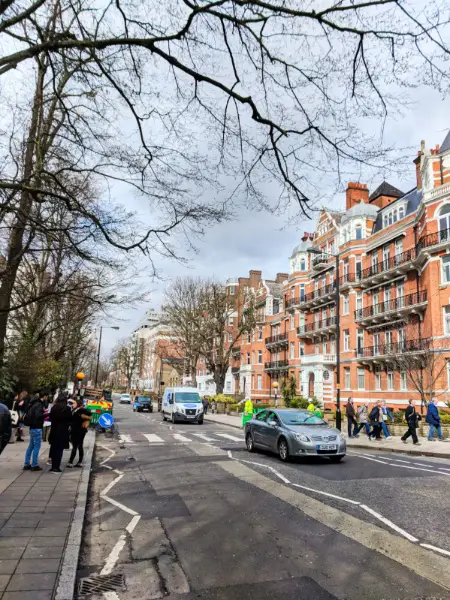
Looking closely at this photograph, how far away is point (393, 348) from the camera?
1262 inches

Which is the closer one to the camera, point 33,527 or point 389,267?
point 33,527

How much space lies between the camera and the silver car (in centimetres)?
1203

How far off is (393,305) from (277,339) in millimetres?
21498

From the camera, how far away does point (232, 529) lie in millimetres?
6184

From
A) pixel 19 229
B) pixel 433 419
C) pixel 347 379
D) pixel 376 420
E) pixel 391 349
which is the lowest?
pixel 376 420

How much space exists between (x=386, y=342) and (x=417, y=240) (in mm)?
7964

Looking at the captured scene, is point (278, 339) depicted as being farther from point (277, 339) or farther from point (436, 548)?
point (436, 548)

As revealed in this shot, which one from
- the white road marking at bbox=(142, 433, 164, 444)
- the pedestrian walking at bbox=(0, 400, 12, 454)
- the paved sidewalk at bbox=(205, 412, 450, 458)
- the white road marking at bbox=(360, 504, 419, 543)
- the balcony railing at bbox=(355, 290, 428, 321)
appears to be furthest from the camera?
the balcony railing at bbox=(355, 290, 428, 321)

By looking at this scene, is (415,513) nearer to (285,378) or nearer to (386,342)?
(386,342)

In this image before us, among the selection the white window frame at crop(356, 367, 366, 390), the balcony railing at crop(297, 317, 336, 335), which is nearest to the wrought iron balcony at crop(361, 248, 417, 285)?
the balcony railing at crop(297, 317, 336, 335)

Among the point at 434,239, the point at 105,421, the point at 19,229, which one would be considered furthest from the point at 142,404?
the point at 19,229

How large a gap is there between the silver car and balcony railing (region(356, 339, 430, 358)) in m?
15.9

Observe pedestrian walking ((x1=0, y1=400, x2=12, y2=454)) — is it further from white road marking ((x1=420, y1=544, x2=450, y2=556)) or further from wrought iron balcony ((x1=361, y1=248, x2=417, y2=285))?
wrought iron balcony ((x1=361, y1=248, x2=417, y2=285))

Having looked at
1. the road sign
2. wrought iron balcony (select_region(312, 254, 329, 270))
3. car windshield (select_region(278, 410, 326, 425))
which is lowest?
the road sign
